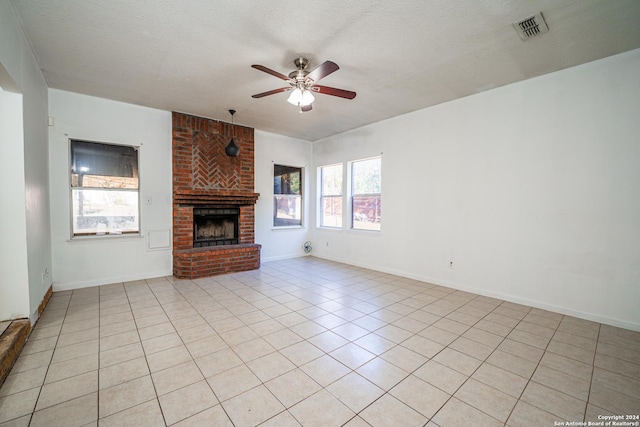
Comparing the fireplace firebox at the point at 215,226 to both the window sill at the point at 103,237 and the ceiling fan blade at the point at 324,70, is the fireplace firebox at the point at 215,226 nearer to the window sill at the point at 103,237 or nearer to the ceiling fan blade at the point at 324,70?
the window sill at the point at 103,237

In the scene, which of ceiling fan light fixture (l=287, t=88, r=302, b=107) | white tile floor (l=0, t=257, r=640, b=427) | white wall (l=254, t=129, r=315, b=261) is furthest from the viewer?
white wall (l=254, t=129, r=315, b=261)

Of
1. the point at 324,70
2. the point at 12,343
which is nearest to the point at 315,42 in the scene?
the point at 324,70

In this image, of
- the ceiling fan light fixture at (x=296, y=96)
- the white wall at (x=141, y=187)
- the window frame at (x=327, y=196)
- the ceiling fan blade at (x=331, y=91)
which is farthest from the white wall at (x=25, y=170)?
the window frame at (x=327, y=196)

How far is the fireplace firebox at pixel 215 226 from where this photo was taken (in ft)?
17.0

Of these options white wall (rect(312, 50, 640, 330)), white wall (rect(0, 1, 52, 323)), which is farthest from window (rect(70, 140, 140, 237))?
white wall (rect(312, 50, 640, 330))

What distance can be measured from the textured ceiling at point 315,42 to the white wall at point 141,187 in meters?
0.40

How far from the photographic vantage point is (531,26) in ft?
7.95

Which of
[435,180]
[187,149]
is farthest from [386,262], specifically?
[187,149]

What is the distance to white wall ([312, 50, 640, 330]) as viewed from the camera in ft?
9.43

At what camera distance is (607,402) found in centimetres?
180

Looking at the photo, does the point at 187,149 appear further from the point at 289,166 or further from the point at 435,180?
the point at 435,180

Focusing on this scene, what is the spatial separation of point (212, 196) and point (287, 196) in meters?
1.91

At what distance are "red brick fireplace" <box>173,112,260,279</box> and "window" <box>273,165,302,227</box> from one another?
26.8 inches

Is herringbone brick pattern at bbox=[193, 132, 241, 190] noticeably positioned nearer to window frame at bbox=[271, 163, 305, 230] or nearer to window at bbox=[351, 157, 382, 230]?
window frame at bbox=[271, 163, 305, 230]
